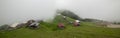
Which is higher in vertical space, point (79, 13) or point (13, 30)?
point (79, 13)

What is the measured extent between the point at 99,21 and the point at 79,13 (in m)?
1.60

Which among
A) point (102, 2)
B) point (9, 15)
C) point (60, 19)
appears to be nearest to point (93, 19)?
point (102, 2)

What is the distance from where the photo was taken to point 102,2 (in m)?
11.1

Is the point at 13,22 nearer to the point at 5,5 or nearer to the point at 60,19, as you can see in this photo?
the point at 5,5

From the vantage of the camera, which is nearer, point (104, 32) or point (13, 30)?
point (104, 32)

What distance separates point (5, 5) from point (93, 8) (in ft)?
18.2

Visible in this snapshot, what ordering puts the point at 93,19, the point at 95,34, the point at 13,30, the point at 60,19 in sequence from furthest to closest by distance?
the point at 93,19 → the point at 60,19 → the point at 13,30 → the point at 95,34

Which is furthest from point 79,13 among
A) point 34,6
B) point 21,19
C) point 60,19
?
point 21,19

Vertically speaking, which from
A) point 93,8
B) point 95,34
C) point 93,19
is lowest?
point 95,34

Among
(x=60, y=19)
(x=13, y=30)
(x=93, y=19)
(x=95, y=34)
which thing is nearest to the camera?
(x=95, y=34)

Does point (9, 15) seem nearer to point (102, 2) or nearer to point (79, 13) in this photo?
point (79, 13)

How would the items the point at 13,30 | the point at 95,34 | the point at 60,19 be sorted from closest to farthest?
1. the point at 95,34
2. the point at 13,30
3. the point at 60,19

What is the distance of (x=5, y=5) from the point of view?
1042 centimetres

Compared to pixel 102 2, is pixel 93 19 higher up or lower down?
lower down
